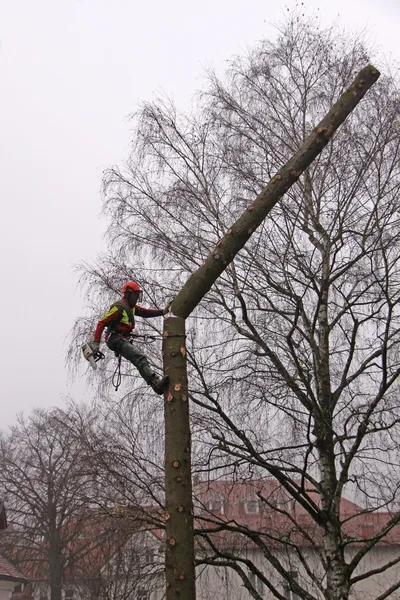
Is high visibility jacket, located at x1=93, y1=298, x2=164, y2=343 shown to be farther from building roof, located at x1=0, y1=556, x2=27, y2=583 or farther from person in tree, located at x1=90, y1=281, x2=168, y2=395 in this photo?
building roof, located at x1=0, y1=556, x2=27, y2=583

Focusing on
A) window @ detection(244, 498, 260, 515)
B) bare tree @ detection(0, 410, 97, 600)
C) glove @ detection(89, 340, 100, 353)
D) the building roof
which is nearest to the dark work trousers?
glove @ detection(89, 340, 100, 353)

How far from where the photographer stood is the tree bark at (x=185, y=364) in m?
3.98

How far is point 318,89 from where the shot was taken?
32.8 feet

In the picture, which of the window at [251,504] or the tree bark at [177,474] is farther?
the window at [251,504]

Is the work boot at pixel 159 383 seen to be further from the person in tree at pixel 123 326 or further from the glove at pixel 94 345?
the glove at pixel 94 345

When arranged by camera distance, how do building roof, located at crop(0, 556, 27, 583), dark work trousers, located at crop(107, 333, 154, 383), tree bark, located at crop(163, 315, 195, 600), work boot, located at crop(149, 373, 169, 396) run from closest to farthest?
tree bark, located at crop(163, 315, 195, 600)
work boot, located at crop(149, 373, 169, 396)
dark work trousers, located at crop(107, 333, 154, 383)
building roof, located at crop(0, 556, 27, 583)

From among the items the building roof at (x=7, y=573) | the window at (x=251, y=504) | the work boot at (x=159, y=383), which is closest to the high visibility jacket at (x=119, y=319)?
the work boot at (x=159, y=383)

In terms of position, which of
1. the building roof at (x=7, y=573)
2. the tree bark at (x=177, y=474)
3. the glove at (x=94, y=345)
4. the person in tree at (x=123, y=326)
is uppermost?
the person in tree at (x=123, y=326)

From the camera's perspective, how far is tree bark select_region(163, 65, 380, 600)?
3.98 metres

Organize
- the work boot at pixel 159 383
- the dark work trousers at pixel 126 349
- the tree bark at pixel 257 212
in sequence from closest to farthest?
the work boot at pixel 159 383
the tree bark at pixel 257 212
the dark work trousers at pixel 126 349

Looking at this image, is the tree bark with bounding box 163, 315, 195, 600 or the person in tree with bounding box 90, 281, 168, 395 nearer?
the tree bark with bounding box 163, 315, 195, 600

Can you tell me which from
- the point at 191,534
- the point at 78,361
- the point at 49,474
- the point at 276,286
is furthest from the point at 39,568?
the point at 191,534

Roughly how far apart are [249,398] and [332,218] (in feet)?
8.64

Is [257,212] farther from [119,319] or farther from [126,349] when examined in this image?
[126,349]
